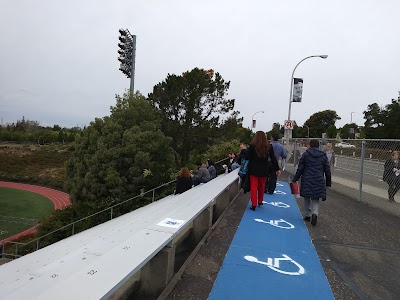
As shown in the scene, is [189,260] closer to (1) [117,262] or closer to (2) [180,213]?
(2) [180,213]

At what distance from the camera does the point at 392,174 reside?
8.48 meters

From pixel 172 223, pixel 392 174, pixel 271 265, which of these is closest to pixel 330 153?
pixel 392 174

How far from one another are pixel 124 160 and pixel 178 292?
68.5 ft

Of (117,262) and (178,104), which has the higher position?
(178,104)

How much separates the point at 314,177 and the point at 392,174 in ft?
11.9

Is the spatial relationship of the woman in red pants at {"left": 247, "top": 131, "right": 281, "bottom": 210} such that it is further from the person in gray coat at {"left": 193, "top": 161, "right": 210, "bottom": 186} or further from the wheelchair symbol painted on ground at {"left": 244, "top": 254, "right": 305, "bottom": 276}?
the person in gray coat at {"left": 193, "top": 161, "right": 210, "bottom": 186}

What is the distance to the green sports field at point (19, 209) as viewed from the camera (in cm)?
2736

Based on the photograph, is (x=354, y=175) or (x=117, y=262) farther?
(x=354, y=175)

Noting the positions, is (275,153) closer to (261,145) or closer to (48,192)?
(261,145)

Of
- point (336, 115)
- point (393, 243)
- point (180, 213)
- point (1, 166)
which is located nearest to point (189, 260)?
point (180, 213)

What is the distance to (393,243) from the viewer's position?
563 centimetres

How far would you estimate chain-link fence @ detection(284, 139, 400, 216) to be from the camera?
8.36m

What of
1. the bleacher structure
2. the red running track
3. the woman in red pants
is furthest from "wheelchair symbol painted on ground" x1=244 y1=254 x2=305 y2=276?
the red running track

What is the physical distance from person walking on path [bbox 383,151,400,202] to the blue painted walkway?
11.7ft
